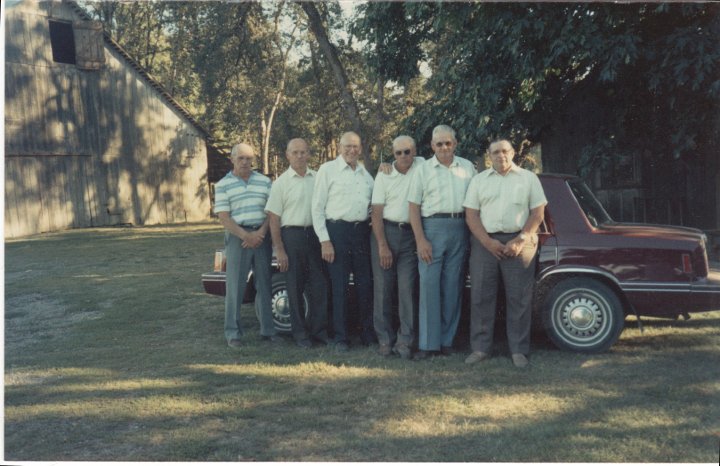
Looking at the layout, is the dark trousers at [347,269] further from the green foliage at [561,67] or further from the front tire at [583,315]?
the green foliage at [561,67]

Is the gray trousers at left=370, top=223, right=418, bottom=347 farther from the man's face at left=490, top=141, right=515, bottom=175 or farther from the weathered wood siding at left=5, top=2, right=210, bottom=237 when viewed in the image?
the weathered wood siding at left=5, top=2, right=210, bottom=237

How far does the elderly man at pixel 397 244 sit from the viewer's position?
606cm

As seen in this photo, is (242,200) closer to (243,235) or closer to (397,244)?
(243,235)

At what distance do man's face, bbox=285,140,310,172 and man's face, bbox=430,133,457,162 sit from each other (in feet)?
4.34

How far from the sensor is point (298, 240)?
21.5ft

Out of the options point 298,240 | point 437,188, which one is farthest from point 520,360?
point 298,240

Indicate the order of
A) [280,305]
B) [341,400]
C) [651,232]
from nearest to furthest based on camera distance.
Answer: [341,400], [651,232], [280,305]

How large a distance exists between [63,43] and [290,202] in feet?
67.3

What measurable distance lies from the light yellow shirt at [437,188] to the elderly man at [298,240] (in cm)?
113

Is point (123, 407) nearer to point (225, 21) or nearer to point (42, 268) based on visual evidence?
point (42, 268)

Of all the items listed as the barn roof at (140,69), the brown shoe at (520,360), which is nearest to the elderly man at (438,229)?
the brown shoe at (520,360)

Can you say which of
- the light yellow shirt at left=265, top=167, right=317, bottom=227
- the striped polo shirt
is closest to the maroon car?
the light yellow shirt at left=265, top=167, right=317, bottom=227

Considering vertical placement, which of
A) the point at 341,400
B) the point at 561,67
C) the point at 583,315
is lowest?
the point at 341,400

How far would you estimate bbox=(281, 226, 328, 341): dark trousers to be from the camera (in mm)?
6559
